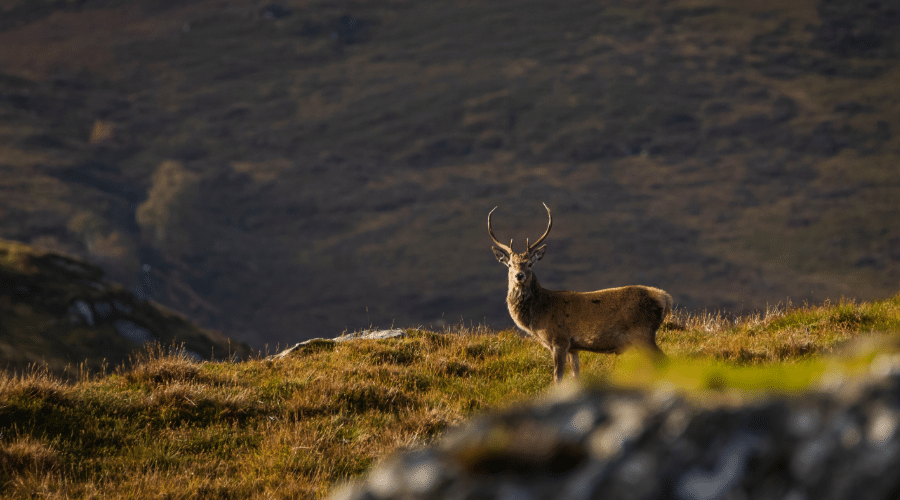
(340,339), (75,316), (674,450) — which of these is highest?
(674,450)

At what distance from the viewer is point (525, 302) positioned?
10742mm

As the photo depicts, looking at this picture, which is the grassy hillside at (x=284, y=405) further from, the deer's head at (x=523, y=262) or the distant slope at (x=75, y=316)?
the distant slope at (x=75, y=316)

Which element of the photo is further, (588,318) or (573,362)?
(573,362)

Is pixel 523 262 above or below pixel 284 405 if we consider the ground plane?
above

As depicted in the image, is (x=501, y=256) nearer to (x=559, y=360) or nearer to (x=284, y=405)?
(x=559, y=360)

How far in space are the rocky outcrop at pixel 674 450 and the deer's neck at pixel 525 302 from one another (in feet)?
26.5

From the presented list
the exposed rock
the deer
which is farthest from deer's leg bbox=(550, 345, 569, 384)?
the exposed rock

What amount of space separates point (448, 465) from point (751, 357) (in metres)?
8.47

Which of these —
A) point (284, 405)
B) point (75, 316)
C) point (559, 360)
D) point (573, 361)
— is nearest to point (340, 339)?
point (284, 405)

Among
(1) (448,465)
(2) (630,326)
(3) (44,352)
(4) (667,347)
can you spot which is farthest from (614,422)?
(3) (44,352)

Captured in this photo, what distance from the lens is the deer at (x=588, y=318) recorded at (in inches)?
389

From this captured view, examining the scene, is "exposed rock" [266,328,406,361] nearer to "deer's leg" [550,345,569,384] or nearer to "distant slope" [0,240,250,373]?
"deer's leg" [550,345,569,384]

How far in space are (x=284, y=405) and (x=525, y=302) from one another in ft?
11.9

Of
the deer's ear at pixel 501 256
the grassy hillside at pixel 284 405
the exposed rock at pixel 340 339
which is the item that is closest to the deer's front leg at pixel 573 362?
the grassy hillside at pixel 284 405
